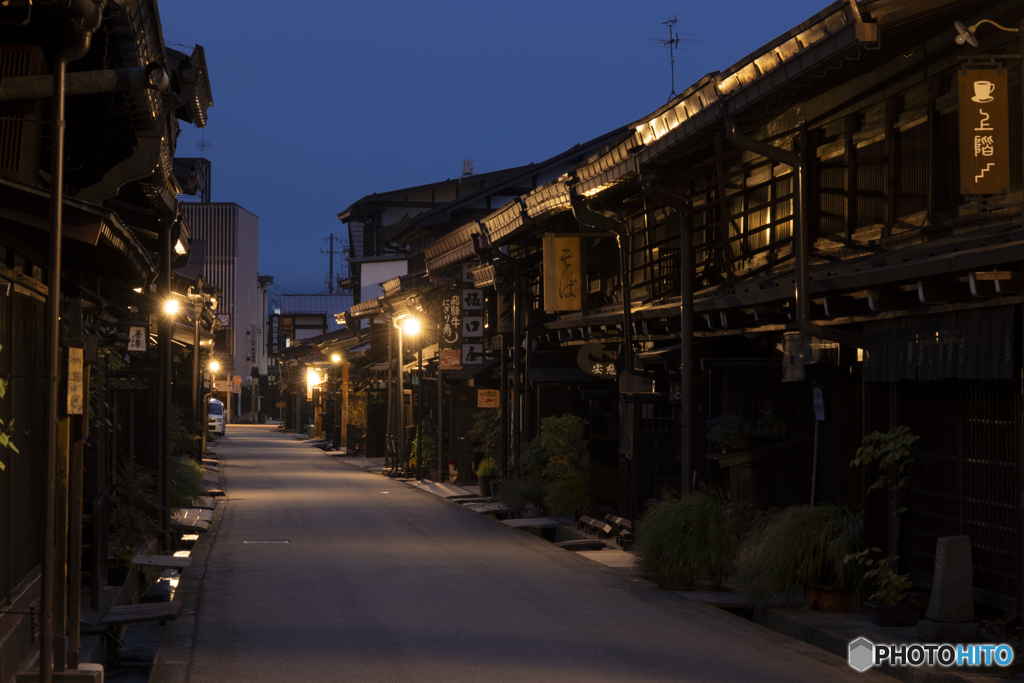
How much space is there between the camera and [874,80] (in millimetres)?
14422

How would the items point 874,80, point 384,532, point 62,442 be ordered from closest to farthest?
point 62,442
point 874,80
point 384,532

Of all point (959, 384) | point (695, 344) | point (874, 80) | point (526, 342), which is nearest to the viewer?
point (959, 384)

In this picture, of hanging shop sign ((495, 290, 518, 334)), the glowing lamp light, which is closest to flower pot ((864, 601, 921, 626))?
hanging shop sign ((495, 290, 518, 334))

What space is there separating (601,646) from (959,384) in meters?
4.53

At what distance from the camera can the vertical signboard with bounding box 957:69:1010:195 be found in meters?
10.9

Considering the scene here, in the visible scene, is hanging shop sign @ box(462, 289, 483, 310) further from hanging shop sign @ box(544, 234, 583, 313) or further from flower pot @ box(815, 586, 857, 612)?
flower pot @ box(815, 586, 857, 612)

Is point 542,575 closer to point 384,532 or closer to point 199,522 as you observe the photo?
point 384,532

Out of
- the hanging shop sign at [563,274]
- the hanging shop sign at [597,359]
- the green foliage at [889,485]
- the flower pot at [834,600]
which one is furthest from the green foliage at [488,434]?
the green foliage at [889,485]

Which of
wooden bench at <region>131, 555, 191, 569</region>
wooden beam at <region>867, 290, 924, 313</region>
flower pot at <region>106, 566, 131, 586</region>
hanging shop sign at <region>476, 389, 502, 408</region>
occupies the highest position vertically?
wooden beam at <region>867, 290, 924, 313</region>

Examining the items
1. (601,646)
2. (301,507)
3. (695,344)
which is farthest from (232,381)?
(601,646)

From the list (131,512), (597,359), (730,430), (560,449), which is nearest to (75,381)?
(131,512)

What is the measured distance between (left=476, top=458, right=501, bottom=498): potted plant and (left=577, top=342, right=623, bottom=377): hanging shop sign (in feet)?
23.6

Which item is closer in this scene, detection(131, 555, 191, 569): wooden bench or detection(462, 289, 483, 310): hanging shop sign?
detection(131, 555, 191, 569): wooden bench

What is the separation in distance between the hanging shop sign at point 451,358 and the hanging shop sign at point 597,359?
10.7 metres
